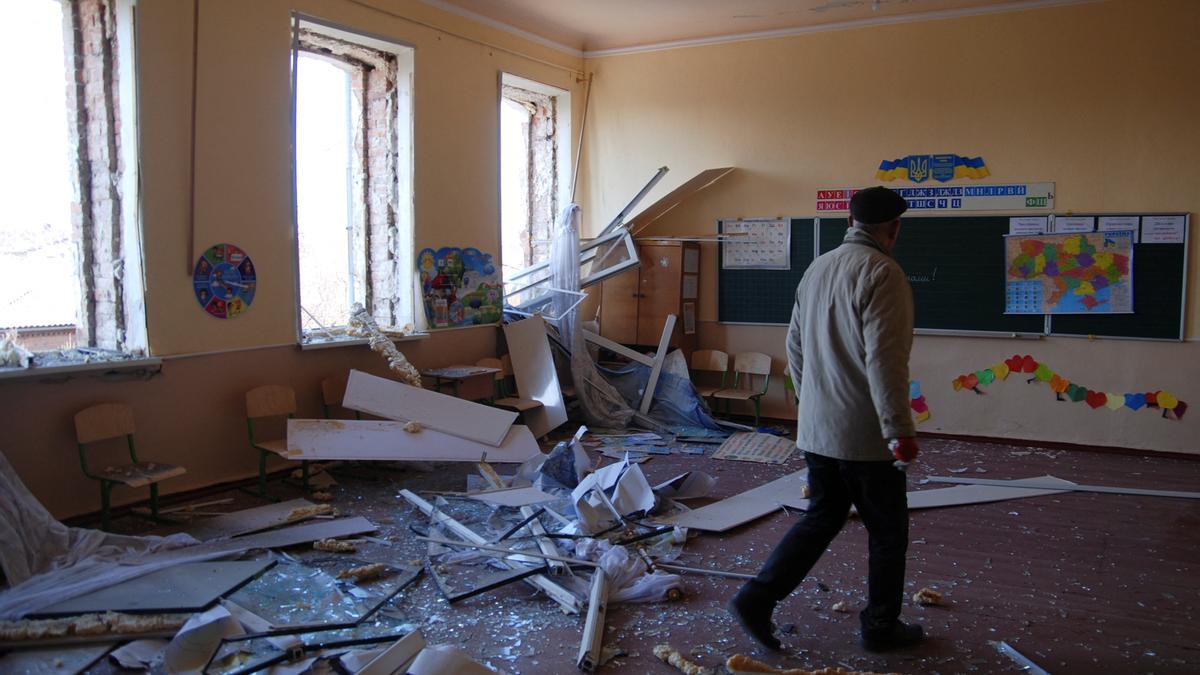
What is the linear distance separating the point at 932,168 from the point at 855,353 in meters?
4.29

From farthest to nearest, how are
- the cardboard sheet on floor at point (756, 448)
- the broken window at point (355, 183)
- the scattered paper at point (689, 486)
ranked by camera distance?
the cardboard sheet on floor at point (756, 448)
the broken window at point (355, 183)
the scattered paper at point (689, 486)

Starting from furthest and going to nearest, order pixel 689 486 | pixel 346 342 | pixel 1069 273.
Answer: pixel 1069 273 → pixel 346 342 → pixel 689 486

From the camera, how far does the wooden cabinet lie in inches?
281

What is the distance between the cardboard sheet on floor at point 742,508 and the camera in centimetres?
422

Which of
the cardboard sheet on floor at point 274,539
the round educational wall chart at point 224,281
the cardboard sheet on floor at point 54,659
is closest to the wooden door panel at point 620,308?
the round educational wall chart at point 224,281

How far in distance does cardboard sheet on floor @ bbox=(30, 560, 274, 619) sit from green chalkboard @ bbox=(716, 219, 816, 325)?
4672mm

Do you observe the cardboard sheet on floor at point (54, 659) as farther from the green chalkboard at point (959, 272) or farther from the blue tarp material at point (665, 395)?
the green chalkboard at point (959, 272)

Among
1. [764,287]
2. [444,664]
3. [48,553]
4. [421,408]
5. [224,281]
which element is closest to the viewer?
[444,664]

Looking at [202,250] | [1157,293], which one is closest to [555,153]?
[202,250]

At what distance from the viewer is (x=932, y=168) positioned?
21.4 ft

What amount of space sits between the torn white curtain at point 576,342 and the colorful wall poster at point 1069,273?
307cm

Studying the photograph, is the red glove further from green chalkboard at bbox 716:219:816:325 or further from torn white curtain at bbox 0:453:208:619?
green chalkboard at bbox 716:219:816:325

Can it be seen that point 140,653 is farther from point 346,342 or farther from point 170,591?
point 346,342

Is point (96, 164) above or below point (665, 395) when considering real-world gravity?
above
